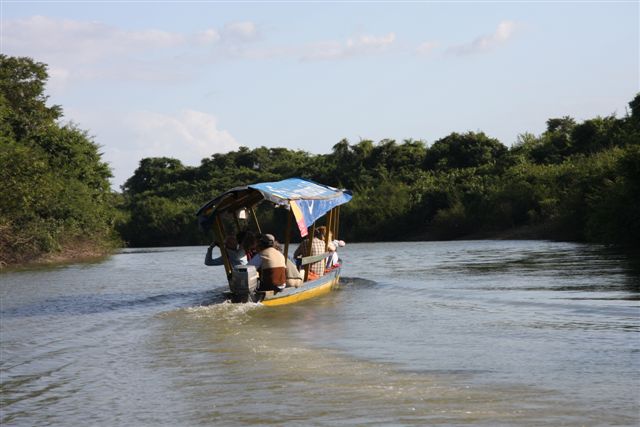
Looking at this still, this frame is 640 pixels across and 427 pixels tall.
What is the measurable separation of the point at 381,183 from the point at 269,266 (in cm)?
5230

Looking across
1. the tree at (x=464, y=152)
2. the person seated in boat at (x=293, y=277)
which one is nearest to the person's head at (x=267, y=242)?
the person seated in boat at (x=293, y=277)

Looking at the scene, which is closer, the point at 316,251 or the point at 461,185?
the point at 316,251

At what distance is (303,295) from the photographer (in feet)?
59.1

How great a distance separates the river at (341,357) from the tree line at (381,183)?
1651cm

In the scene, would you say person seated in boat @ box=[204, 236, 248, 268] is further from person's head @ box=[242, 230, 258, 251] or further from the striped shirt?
the striped shirt

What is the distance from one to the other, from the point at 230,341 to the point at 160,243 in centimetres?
6664

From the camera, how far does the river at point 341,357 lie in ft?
26.3

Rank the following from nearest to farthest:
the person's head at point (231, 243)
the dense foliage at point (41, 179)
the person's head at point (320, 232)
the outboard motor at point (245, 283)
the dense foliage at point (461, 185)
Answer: the outboard motor at point (245, 283)
the person's head at point (231, 243)
the person's head at point (320, 232)
the dense foliage at point (41, 179)
the dense foliage at point (461, 185)

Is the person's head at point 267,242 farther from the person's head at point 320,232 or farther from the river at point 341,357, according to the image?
the person's head at point 320,232

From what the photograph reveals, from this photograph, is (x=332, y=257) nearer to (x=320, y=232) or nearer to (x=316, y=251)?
(x=320, y=232)

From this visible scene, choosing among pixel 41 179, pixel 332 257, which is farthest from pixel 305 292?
pixel 41 179

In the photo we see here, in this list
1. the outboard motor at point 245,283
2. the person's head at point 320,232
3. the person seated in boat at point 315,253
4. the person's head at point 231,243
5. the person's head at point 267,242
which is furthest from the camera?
the person's head at point 320,232

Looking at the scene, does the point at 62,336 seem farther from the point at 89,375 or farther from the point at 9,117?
the point at 9,117

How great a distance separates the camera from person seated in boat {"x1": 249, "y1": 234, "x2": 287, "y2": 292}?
16.4 meters
